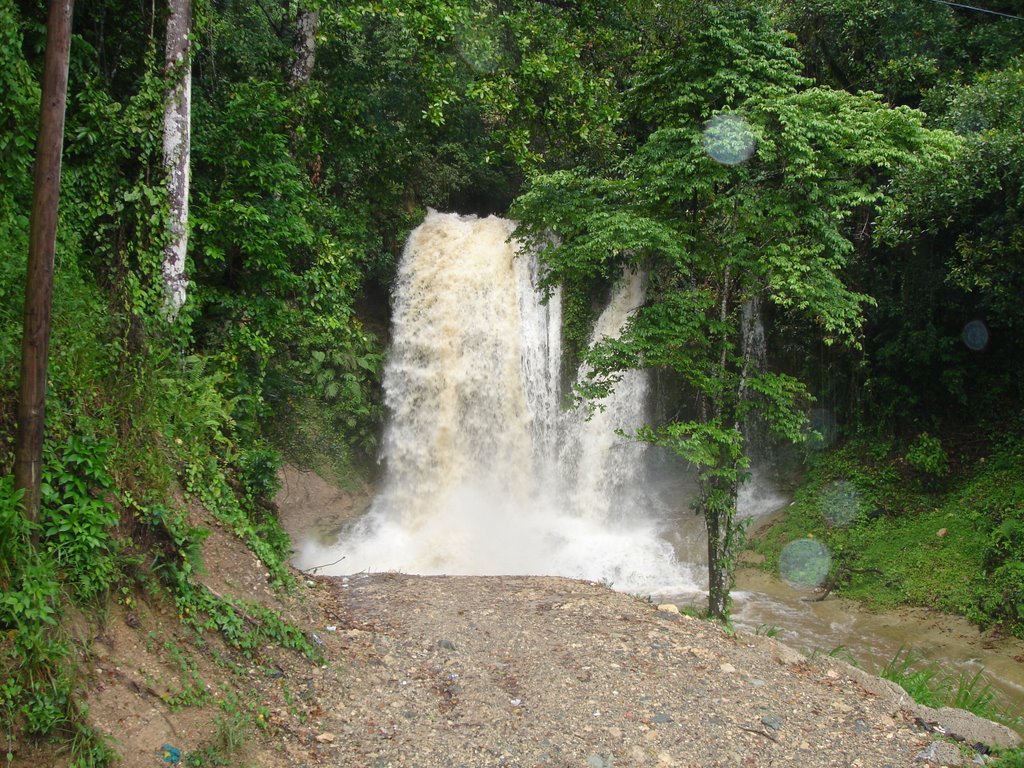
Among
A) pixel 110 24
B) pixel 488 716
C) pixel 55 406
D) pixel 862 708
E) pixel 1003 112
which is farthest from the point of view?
pixel 1003 112

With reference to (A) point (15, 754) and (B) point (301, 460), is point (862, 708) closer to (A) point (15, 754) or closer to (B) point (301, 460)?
(A) point (15, 754)

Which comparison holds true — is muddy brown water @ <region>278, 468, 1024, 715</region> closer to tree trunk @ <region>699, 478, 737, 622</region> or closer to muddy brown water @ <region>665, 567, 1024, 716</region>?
muddy brown water @ <region>665, 567, 1024, 716</region>

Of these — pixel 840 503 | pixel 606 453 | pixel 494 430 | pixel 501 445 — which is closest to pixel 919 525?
pixel 840 503

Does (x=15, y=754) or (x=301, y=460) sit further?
(x=301, y=460)

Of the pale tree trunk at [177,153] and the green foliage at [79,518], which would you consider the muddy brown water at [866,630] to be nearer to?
the pale tree trunk at [177,153]

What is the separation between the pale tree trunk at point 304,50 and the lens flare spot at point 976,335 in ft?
37.1

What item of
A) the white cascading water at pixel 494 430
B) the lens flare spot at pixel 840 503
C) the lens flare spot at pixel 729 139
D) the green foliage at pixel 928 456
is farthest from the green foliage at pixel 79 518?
the green foliage at pixel 928 456

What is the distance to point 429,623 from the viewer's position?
267 inches

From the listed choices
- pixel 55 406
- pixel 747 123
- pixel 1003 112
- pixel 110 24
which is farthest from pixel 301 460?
pixel 1003 112

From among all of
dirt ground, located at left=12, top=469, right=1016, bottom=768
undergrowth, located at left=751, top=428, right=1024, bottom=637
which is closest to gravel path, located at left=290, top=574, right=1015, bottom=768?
dirt ground, located at left=12, top=469, right=1016, bottom=768

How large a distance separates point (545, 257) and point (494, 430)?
7.74m

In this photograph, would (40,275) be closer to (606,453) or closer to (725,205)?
(725,205)

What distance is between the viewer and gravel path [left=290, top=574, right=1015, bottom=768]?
4816 millimetres

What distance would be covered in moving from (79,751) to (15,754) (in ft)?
0.85
